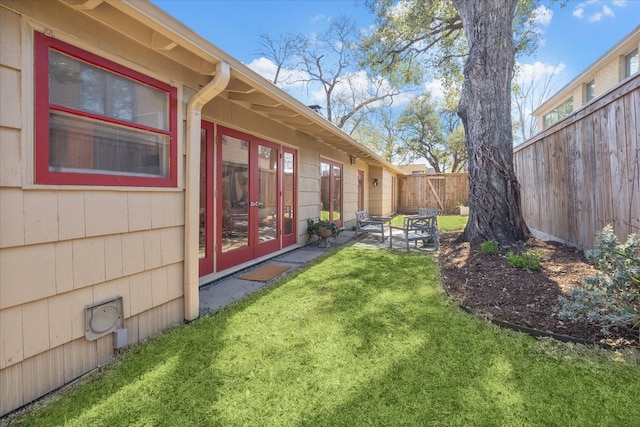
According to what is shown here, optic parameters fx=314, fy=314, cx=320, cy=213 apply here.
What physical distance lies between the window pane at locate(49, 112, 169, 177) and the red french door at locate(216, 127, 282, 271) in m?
1.51

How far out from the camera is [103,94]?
211 cm

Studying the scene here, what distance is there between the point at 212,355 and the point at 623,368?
263cm

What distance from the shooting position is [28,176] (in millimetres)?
1681

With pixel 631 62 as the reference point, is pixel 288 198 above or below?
below

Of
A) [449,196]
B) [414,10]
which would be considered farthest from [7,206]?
[449,196]

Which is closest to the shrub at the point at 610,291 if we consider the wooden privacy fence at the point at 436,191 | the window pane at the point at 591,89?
the window pane at the point at 591,89

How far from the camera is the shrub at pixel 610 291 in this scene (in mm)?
2154

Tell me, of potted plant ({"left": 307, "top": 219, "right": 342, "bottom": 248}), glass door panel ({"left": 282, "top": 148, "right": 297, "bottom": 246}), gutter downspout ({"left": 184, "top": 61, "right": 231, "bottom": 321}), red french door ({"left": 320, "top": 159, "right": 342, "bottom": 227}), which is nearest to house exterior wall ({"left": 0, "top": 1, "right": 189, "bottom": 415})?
gutter downspout ({"left": 184, "top": 61, "right": 231, "bottom": 321})

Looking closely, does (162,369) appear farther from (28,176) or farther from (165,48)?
(165,48)

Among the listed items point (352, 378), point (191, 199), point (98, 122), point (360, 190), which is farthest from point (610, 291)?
point (360, 190)

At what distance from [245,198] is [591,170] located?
→ 4580mm

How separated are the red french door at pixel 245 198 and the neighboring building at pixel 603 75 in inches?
254

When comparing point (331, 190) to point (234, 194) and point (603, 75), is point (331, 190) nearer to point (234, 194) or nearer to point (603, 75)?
point (234, 194)

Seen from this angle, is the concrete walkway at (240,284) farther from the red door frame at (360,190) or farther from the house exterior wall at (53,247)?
the red door frame at (360,190)
